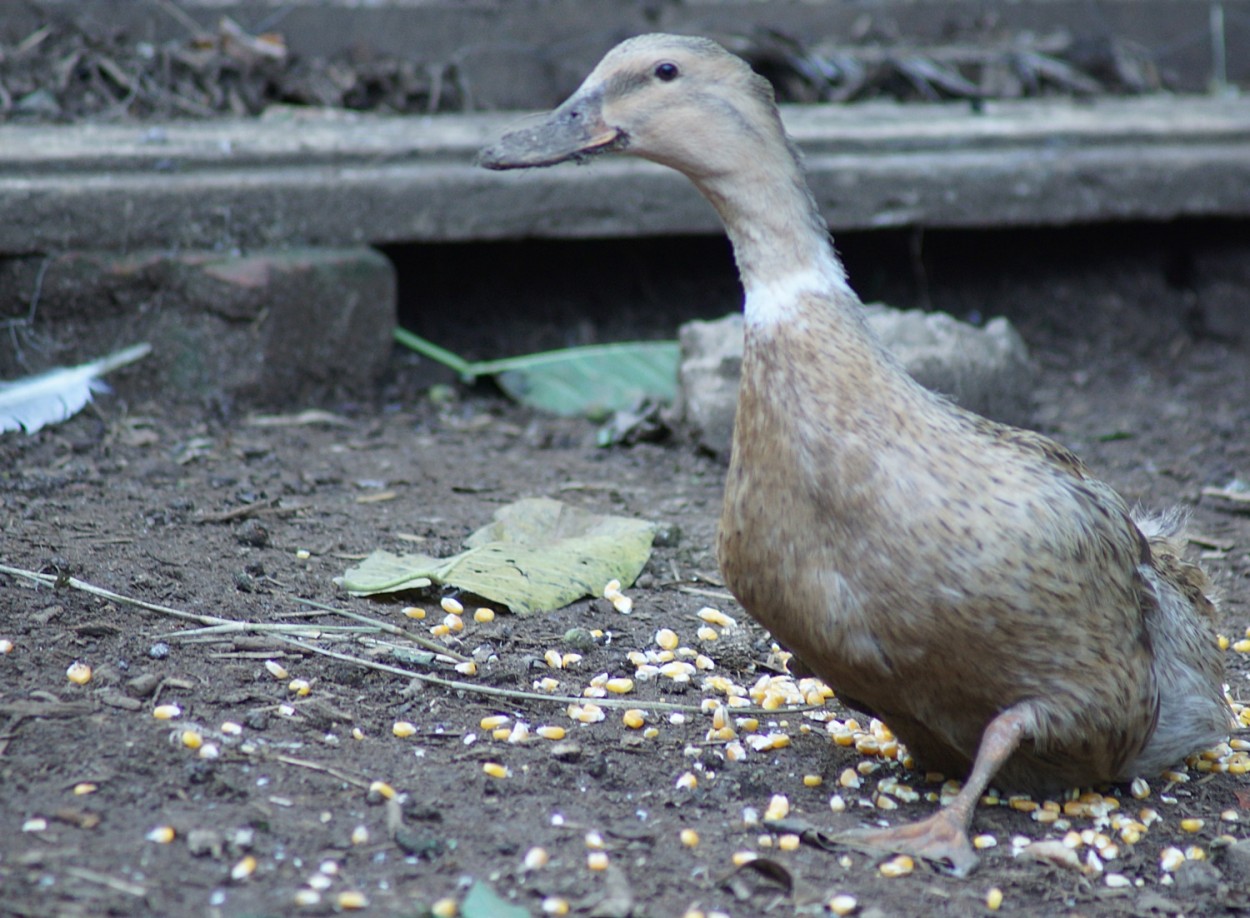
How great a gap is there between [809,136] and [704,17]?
1.04m

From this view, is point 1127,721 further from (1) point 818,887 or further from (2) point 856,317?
(2) point 856,317

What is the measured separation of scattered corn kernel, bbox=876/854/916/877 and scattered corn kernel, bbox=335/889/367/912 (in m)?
0.92

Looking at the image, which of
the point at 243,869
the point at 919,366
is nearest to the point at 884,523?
the point at 243,869

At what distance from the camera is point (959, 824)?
2582mm

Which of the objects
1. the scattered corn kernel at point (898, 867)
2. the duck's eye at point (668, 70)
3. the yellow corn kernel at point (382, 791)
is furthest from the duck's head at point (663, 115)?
the scattered corn kernel at point (898, 867)

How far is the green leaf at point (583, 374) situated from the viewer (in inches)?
215

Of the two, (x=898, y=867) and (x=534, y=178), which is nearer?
(x=898, y=867)

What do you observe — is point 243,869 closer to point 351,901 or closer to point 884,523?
point 351,901

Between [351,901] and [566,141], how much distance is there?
1.48m

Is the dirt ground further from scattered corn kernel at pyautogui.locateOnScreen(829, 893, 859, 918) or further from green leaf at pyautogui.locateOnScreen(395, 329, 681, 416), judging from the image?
green leaf at pyautogui.locateOnScreen(395, 329, 681, 416)

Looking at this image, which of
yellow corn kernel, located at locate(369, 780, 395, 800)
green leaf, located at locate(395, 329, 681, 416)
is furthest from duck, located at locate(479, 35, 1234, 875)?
green leaf, located at locate(395, 329, 681, 416)

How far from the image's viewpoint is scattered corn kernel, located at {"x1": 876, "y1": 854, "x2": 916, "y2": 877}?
250 centimetres

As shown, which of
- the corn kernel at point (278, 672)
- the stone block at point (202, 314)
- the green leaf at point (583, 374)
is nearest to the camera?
the corn kernel at point (278, 672)

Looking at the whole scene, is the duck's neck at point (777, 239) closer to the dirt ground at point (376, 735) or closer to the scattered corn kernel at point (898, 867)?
the dirt ground at point (376, 735)
